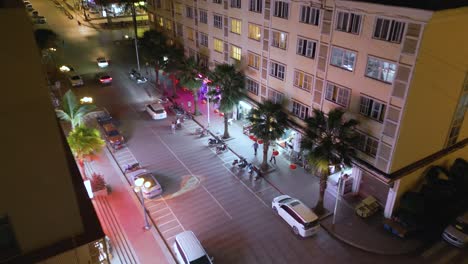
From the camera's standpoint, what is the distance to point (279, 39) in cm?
3584

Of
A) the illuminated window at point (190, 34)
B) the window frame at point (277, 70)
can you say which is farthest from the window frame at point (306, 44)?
the illuminated window at point (190, 34)

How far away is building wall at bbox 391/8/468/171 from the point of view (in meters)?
24.5

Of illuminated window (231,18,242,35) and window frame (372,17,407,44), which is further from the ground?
window frame (372,17,407,44)

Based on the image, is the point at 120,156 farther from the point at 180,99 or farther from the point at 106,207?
the point at 180,99

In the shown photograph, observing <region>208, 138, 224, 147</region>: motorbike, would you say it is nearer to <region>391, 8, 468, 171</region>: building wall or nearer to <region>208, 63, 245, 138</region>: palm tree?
<region>208, 63, 245, 138</region>: palm tree

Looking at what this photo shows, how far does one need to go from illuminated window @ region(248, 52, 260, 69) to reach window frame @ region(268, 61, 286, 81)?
2.34 meters

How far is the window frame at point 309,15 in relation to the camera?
102 feet

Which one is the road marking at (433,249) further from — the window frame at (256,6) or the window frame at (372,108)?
the window frame at (256,6)

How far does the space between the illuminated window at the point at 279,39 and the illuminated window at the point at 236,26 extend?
6.46 metres

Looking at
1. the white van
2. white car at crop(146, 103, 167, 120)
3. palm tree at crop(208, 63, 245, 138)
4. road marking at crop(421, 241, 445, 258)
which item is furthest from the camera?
white car at crop(146, 103, 167, 120)

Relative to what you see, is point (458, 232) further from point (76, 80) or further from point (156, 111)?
point (76, 80)

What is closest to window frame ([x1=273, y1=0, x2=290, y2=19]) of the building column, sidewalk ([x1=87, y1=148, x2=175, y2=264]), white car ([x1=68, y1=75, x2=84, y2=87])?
the building column

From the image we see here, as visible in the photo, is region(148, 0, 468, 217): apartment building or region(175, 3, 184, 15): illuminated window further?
region(175, 3, 184, 15): illuminated window

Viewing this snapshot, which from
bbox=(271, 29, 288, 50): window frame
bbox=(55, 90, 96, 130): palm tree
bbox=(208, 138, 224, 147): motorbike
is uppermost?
bbox=(271, 29, 288, 50): window frame
